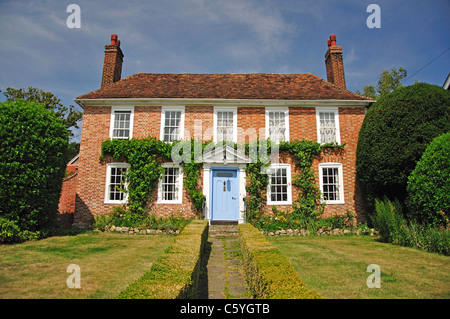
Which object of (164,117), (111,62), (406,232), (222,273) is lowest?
(222,273)

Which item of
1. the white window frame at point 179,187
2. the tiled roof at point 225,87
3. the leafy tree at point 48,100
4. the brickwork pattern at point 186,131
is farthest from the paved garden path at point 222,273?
the leafy tree at point 48,100

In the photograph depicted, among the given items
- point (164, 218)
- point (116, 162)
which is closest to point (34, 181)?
point (116, 162)

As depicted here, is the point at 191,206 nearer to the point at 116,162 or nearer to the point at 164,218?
the point at 164,218

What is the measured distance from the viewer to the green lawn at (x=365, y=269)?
476 cm

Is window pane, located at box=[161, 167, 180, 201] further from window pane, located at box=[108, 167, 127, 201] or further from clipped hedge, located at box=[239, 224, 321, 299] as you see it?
clipped hedge, located at box=[239, 224, 321, 299]

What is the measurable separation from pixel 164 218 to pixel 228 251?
500 centimetres

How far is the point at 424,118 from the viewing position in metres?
9.79

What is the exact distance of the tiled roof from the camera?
1343 cm

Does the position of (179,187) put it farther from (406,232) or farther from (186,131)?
(406,232)

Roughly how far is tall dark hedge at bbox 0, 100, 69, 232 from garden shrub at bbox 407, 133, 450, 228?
515 inches

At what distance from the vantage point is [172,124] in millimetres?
13305

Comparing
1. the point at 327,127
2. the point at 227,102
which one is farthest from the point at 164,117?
the point at 327,127

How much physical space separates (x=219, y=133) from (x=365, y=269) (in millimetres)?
8948

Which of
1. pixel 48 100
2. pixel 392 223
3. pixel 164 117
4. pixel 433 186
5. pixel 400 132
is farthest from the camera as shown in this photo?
pixel 48 100
